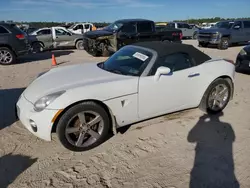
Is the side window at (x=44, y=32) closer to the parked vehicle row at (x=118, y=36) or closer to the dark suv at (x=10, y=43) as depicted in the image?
the parked vehicle row at (x=118, y=36)

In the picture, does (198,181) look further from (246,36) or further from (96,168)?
(246,36)

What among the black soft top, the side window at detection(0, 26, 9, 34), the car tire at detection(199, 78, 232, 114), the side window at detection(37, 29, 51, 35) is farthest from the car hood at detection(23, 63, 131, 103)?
the side window at detection(37, 29, 51, 35)

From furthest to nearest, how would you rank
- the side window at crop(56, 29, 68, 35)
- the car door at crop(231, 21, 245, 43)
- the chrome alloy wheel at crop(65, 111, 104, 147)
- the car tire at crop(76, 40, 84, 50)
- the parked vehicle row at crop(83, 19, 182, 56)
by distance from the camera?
1. the car tire at crop(76, 40, 84, 50)
2. the car door at crop(231, 21, 245, 43)
3. the side window at crop(56, 29, 68, 35)
4. the parked vehicle row at crop(83, 19, 182, 56)
5. the chrome alloy wheel at crop(65, 111, 104, 147)

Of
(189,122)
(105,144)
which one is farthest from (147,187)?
(189,122)

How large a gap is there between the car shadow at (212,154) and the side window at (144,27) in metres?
8.11

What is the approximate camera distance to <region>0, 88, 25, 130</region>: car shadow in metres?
4.18

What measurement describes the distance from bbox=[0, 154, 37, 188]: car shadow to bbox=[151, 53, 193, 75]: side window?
2.31 m

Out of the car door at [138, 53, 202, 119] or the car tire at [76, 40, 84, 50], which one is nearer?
the car door at [138, 53, 202, 119]

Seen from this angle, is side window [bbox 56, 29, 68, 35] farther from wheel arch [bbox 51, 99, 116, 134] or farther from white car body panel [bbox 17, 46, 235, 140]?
wheel arch [bbox 51, 99, 116, 134]

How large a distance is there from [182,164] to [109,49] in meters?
9.01

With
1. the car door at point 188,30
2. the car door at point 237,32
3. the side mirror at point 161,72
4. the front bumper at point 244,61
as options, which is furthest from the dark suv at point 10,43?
the car door at point 188,30

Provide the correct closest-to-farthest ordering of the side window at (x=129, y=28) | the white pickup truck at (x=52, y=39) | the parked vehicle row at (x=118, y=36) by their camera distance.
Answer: the parked vehicle row at (x=118, y=36) → the side window at (x=129, y=28) → the white pickup truck at (x=52, y=39)

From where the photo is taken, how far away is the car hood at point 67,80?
3.21m

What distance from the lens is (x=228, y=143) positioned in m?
3.44
